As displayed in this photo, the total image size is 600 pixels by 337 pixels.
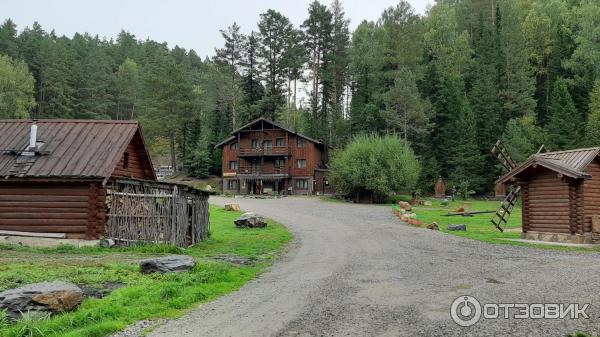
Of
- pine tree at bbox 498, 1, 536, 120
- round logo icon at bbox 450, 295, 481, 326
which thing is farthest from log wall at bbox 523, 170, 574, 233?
pine tree at bbox 498, 1, 536, 120

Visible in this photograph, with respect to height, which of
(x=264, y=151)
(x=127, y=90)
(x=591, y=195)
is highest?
(x=127, y=90)

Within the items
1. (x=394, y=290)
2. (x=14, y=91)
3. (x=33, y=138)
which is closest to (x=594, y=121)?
(x=394, y=290)

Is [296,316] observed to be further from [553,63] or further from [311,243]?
[553,63]

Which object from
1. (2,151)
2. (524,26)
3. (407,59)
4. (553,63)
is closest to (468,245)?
(2,151)

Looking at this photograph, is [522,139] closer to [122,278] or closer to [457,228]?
[457,228]

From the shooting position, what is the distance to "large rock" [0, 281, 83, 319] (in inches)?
365

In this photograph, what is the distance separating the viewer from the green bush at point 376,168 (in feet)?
166

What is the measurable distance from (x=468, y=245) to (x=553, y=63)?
192ft

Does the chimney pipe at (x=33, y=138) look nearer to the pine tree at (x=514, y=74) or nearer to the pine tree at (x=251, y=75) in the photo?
the pine tree at (x=251, y=75)

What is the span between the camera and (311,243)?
75.7ft

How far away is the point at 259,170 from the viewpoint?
219 ft

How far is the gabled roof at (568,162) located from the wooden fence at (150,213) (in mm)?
17565

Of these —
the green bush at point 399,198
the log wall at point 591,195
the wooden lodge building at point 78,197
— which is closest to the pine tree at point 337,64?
the green bush at point 399,198

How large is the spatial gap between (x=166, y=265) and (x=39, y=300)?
15.9 ft
